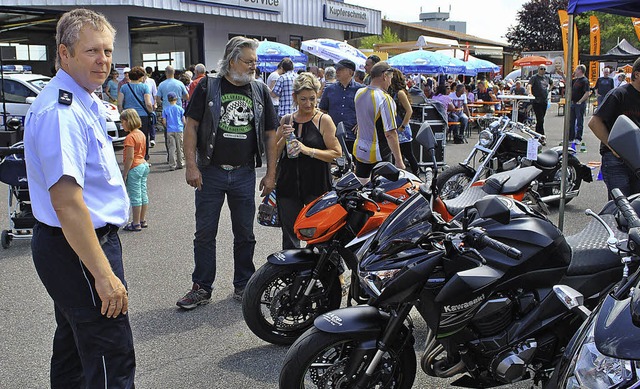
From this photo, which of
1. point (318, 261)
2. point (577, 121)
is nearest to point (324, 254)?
point (318, 261)

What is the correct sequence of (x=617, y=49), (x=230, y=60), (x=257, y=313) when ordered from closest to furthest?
1. (x=257, y=313)
2. (x=230, y=60)
3. (x=617, y=49)

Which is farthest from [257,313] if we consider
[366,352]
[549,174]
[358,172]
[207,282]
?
[549,174]

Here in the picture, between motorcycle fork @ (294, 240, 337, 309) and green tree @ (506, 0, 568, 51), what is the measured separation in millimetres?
60635

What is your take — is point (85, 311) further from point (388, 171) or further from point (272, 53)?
point (272, 53)

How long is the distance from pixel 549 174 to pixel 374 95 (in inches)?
111

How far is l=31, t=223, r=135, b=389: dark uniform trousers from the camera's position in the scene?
2402mm

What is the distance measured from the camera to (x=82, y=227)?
7.35 feet

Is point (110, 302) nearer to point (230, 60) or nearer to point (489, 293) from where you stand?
point (489, 293)

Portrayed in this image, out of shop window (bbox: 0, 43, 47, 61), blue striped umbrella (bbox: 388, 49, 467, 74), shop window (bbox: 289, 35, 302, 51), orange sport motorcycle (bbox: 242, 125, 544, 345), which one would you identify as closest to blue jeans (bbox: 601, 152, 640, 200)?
orange sport motorcycle (bbox: 242, 125, 544, 345)

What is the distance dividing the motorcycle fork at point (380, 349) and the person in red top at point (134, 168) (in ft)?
15.1

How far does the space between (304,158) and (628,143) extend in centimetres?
288

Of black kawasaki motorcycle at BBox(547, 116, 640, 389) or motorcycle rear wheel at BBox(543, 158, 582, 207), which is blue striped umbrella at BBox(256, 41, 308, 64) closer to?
motorcycle rear wheel at BBox(543, 158, 582, 207)

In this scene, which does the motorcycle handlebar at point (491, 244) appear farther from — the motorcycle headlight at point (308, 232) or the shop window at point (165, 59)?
the shop window at point (165, 59)

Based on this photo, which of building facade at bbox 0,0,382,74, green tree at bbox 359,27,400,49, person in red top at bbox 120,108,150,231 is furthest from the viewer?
green tree at bbox 359,27,400,49
